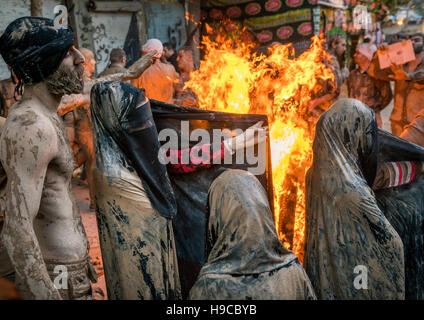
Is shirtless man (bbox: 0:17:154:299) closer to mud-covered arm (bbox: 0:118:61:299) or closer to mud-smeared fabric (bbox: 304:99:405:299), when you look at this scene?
mud-covered arm (bbox: 0:118:61:299)

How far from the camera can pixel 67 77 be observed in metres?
2.03

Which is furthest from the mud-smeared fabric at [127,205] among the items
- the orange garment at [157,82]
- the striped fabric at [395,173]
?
the orange garment at [157,82]

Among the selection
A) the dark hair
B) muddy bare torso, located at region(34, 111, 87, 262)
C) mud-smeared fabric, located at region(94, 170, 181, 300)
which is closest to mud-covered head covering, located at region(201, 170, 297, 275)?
mud-smeared fabric, located at region(94, 170, 181, 300)

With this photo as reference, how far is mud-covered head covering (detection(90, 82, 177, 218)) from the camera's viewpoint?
2285 millimetres

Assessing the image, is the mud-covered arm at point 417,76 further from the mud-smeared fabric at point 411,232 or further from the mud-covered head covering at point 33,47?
A: the mud-covered head covering at point 33,47

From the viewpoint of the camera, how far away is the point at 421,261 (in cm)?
308

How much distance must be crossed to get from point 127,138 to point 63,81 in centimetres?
48

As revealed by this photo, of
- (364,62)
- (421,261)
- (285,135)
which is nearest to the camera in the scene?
(421,261)

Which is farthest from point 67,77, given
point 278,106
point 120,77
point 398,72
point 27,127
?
point 398,72

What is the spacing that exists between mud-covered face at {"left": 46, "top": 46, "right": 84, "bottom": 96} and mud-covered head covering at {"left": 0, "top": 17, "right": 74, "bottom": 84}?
0.03m

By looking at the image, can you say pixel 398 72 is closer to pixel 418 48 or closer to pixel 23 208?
pixel 418 48
